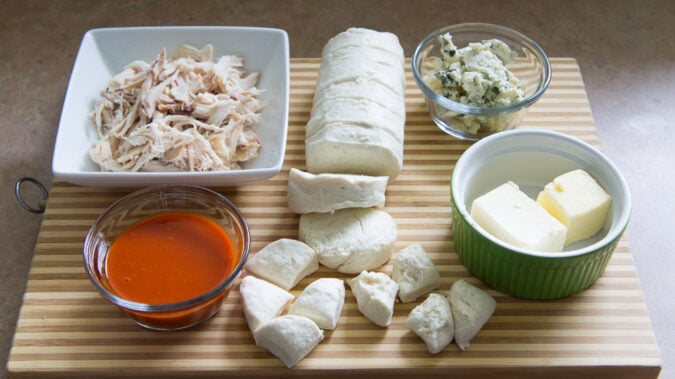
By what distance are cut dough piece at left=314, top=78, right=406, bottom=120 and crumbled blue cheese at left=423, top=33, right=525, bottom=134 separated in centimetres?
16

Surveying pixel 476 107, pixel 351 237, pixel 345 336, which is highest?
pixel 476 107

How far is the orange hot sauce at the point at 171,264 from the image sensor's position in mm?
1762

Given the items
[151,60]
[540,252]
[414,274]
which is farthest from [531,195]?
[151,60]

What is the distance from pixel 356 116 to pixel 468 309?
0.58 meters

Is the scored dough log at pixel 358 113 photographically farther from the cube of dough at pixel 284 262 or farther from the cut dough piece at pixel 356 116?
the cube of dough at pixel 284 262

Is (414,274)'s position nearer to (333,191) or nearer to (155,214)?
(333,191)

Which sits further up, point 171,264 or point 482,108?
point 482,108

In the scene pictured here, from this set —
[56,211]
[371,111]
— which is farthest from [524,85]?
[56,211]

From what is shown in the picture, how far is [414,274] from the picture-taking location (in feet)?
6.14

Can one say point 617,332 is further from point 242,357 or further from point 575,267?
point 242,357

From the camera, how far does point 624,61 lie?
2.77m

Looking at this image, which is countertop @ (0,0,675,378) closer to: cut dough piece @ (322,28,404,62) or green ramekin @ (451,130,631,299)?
green ramekin @ (451,130,631,299)

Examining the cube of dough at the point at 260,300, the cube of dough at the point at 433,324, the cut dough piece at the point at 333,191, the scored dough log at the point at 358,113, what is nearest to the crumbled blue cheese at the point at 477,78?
the scored dough log at the point at 358,113

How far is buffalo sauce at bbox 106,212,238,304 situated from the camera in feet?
5.81
